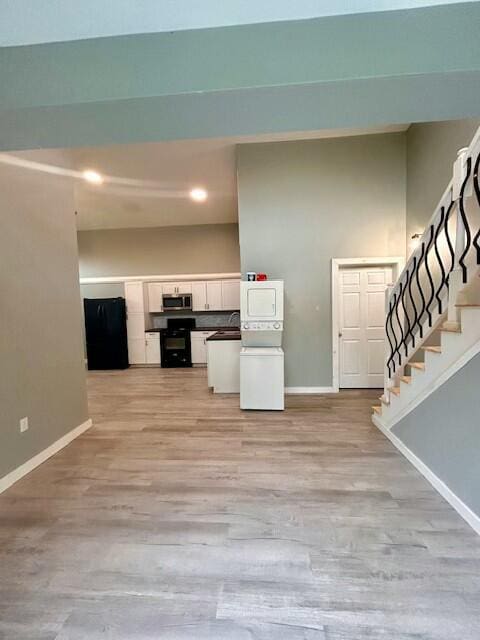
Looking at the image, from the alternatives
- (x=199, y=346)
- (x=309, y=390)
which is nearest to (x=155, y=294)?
(x=199, y=346)

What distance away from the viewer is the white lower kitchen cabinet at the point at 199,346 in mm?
7082

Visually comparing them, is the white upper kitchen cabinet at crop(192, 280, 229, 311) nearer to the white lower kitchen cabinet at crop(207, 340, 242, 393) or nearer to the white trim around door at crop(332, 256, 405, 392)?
the white lower kitchen cabinet at crop(207, 340, 242, 393)

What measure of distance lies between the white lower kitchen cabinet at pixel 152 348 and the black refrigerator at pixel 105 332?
1.65 ft

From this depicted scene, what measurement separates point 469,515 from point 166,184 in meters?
5.62

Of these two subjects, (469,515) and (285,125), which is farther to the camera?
(469,515)

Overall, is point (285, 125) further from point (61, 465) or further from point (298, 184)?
point (298, 184)

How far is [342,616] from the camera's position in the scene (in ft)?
4.48

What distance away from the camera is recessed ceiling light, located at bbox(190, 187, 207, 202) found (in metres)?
5.61

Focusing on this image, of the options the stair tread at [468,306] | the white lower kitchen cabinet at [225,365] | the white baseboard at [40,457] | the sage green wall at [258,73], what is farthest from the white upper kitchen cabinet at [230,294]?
the sage green wall at [258,73]

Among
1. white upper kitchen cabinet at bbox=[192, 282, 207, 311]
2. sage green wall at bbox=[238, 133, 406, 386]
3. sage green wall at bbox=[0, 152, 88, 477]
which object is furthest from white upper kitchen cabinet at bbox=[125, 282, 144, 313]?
sage green wall at bbox=[0, 152, 88, 477]

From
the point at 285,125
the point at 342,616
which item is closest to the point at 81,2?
the point at 285,125

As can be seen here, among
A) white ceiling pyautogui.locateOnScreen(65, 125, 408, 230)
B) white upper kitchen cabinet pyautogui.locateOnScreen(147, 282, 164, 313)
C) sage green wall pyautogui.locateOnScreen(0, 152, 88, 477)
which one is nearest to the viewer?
sage green wall pyautogui.locateOnScreen(0, 152, 88, 477)

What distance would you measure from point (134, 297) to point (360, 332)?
497cm

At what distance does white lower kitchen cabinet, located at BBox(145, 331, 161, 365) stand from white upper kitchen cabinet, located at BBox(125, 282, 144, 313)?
633 mm
